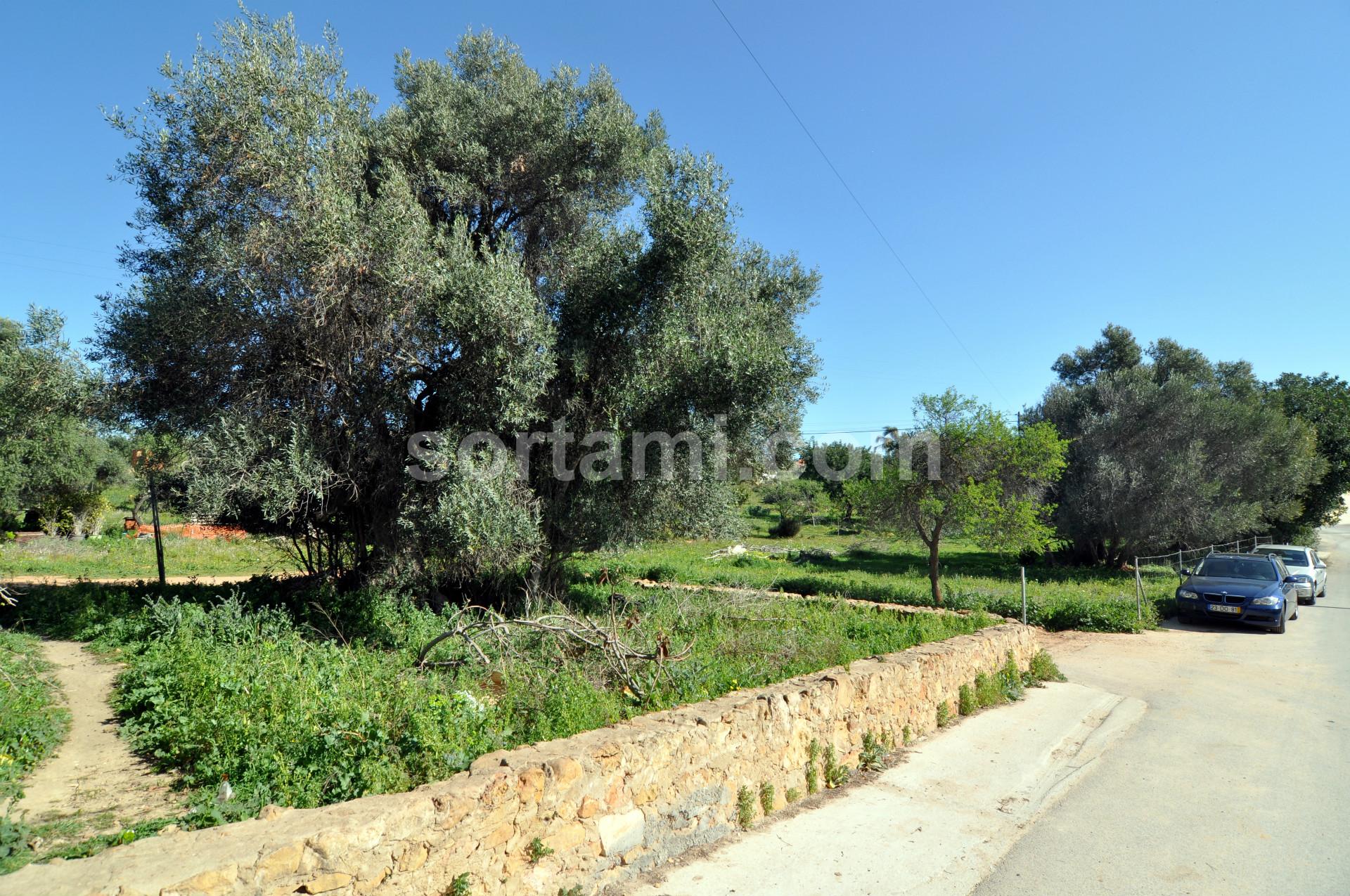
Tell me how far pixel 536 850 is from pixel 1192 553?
2795 centimetres

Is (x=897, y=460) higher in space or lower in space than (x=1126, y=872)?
higher

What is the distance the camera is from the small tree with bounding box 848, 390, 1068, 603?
50.7ft

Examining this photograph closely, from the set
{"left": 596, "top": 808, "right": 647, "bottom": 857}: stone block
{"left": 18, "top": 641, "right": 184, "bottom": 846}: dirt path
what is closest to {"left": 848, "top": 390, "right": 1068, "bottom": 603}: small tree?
{"left": 596, "top": 808, "right": 647, "bottom": 857}: stone block

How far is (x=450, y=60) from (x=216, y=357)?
272 inches

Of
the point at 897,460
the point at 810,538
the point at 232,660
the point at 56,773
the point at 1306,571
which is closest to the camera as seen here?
the point at 56,773

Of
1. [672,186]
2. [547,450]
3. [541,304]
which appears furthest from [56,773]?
[672,186]

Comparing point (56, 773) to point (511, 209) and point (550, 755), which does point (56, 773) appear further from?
point (511, 209)

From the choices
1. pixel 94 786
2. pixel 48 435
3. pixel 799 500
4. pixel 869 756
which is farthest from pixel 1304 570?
pixel 48 435

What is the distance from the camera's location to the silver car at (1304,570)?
18484 millimetres

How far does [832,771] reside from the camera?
6121 millimetres

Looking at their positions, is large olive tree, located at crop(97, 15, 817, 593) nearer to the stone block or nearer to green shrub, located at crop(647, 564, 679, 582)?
the stone block

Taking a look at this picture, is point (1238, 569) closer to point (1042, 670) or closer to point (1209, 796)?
point (1042, 670)

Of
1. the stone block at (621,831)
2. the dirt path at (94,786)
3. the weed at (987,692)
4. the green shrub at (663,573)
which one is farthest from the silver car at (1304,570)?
the dirt path at (94,786)

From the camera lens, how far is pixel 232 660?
6805 millimetres
